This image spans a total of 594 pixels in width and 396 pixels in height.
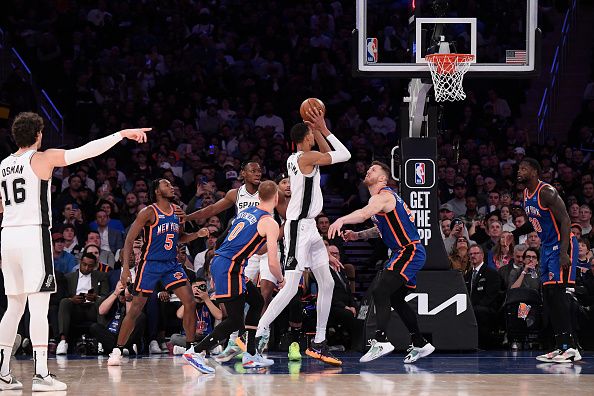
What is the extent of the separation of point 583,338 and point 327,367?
393cm

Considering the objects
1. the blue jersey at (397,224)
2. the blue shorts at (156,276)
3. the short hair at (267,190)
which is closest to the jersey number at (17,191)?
the short hair at (267,190)

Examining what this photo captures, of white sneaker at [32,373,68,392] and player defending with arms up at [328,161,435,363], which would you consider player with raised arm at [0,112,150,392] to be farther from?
player defending with arms up at [328,161,435,363]

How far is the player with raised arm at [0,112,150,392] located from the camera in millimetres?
7961

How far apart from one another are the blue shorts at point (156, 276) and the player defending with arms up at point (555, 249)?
12.2 feet

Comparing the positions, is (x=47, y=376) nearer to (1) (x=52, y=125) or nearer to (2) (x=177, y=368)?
(2) (x=177, y=368)

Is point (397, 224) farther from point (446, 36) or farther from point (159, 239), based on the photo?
point (446, 36)

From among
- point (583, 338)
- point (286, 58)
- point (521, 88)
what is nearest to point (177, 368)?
point (583, 338)

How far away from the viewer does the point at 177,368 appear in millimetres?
10039

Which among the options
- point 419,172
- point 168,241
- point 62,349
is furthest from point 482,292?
point 62,349

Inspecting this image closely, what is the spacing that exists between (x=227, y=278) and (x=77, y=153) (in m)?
2.30

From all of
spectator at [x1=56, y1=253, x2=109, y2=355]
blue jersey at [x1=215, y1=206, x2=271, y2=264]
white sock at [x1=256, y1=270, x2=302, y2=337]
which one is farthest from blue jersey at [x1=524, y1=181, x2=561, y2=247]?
spectator at [x1=56, y1=253, x2=109, y2=355]

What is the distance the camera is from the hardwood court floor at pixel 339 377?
798 cm

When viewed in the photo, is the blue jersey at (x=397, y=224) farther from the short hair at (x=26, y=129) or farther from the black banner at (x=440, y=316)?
the short hair at (x=26, y=129)

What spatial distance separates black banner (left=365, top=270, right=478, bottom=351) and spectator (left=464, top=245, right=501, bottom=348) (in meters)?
0.92
